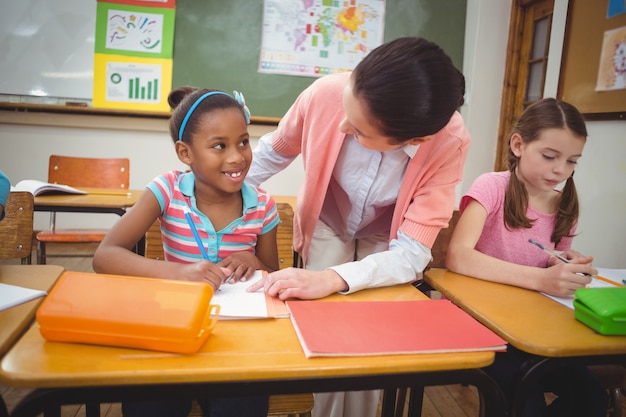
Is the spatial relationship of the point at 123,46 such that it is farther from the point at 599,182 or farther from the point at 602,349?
the point at 602,349

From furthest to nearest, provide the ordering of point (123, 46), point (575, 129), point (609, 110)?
point (123, 46), point (609, 110), point (575, 129)

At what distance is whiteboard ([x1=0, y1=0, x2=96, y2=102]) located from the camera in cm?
339

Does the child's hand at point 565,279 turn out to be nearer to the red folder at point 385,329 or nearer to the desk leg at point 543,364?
the desk leg at point 543,364

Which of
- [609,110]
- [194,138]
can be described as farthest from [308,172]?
[609,110]

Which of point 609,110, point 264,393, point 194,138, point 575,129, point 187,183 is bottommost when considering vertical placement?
point 264,393

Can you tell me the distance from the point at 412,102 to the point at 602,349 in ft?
1.86

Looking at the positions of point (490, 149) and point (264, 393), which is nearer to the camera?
point (264, 393)

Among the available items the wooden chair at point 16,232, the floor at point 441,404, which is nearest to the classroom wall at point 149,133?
the floor at point 441,404

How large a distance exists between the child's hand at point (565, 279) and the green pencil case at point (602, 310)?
116mm

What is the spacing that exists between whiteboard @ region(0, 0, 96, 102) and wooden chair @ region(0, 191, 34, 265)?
2.44 m

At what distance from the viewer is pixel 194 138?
1182 millimetres

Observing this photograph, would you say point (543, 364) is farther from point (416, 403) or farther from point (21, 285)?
point (21, 285)

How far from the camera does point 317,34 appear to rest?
3.63 m

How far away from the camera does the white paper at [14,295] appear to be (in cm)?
79
